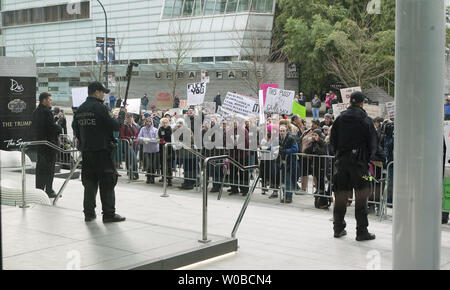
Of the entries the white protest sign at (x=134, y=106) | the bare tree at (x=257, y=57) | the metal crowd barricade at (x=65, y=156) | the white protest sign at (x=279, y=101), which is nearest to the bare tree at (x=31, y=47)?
the bare tree at (x=257, y=57)

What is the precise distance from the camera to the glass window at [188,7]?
1997 inches

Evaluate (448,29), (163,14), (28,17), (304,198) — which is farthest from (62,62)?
(304,198)

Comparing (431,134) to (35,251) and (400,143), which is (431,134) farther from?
(35,251)

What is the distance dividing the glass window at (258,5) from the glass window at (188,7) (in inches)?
252

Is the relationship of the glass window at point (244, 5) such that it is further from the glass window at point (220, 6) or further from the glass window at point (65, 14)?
the glass window at point (65, 14)

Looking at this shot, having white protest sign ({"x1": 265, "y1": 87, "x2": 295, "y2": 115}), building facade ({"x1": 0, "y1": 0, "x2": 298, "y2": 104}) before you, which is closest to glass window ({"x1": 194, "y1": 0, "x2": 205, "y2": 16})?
building facade ({"x1": 0, "y1": 0, "x2": 298, "y2": 104})

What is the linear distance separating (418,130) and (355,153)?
3.32 metres

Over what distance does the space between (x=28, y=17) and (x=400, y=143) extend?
6020cm

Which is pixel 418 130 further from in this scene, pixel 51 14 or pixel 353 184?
pixel 51 14

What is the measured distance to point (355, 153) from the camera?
26.6 ft

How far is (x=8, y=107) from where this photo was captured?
52.1 feet

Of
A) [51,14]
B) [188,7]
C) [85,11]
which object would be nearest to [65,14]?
[51,14]

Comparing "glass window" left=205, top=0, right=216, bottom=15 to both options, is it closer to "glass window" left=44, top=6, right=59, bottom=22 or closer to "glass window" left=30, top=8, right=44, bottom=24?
"glass window" left=44, top=6, right=59, bottom=22

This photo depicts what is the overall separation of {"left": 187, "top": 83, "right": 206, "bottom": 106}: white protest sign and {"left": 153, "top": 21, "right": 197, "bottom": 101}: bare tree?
30692mm
